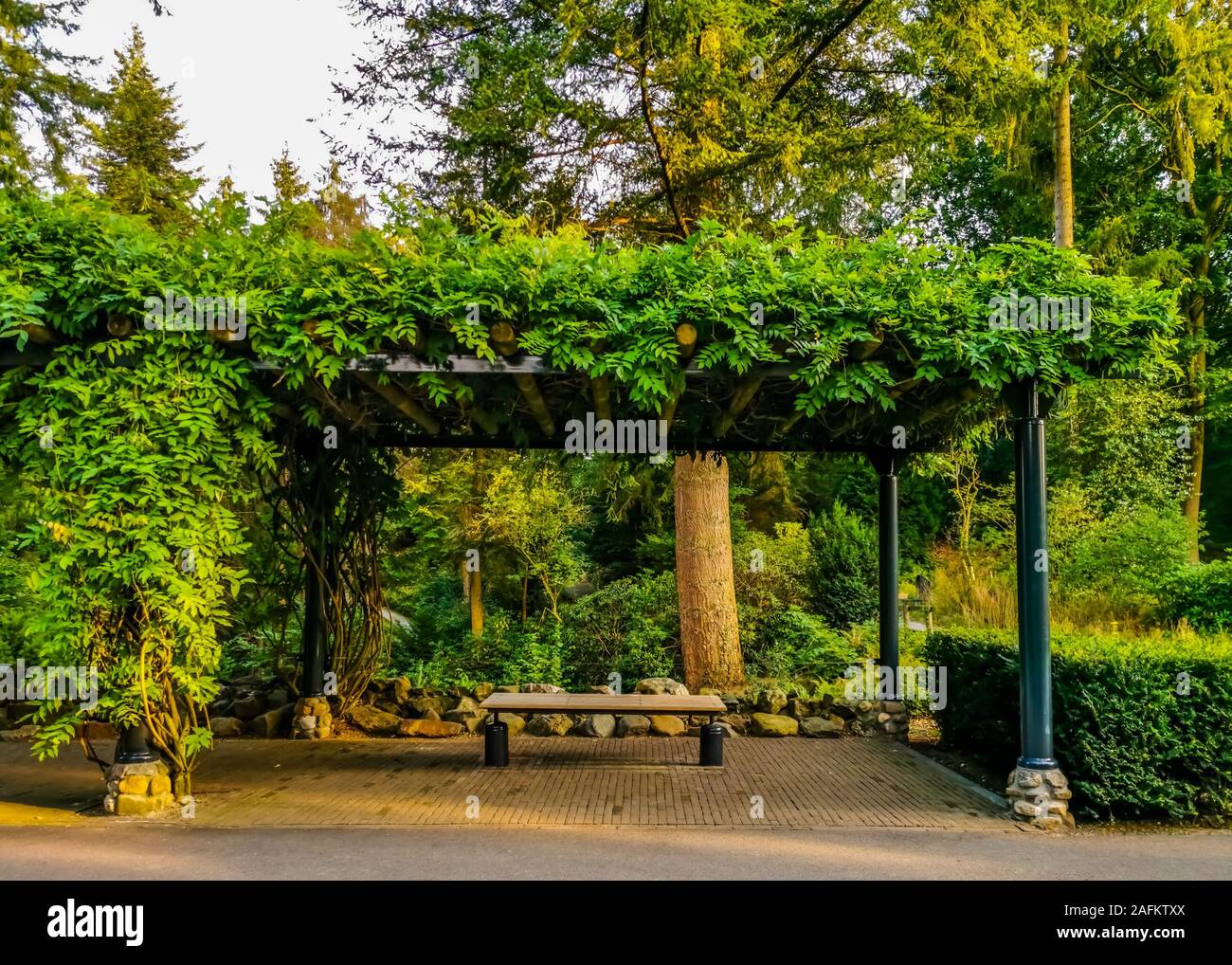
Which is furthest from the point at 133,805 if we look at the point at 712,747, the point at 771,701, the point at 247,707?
the point at 771,701

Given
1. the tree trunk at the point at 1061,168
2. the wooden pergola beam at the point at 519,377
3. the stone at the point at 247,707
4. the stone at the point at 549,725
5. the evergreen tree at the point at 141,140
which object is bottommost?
the stone at the point at 549,725

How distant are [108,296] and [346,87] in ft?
27.1

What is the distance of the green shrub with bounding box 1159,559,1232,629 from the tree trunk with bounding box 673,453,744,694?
23.4 feet

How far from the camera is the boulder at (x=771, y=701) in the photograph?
1138 centimetres

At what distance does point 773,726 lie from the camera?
10.9m

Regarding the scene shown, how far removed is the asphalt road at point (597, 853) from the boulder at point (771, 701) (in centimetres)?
474

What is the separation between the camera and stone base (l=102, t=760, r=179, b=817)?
6.79 meters

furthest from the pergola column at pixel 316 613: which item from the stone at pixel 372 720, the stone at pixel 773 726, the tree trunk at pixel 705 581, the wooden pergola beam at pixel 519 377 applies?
the tree trunk at pixel 705 581

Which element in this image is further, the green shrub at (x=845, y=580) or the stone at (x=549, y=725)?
the green shrub at (x=845, y=580)

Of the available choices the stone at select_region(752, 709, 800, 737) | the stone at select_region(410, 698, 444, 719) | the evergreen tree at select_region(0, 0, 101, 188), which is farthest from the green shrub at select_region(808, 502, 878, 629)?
the evergreen tree at select_region(0, 0, 101, 188)

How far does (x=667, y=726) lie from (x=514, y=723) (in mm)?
1816

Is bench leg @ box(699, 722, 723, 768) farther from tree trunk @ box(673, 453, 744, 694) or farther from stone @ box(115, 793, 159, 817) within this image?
stone @ box(115, 793, 159, 817)

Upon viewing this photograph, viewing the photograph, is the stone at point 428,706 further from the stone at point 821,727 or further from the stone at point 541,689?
the stone at point 821,727

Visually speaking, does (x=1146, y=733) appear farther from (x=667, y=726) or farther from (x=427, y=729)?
(x=427, y=729)
